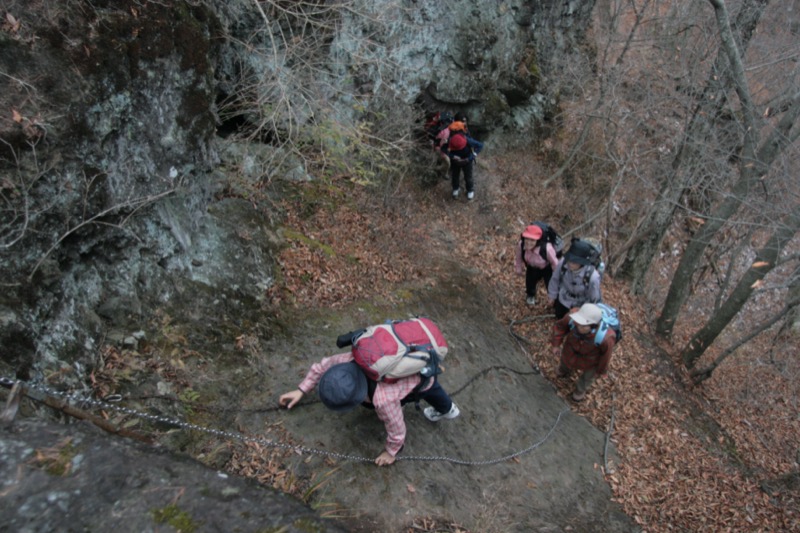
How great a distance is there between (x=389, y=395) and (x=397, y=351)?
47cm

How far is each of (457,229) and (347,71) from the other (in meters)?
4.62

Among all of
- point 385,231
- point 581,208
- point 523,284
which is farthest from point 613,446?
Answer: point 581,208

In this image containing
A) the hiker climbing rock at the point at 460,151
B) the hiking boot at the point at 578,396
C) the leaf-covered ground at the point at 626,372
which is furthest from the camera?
the hiker climbing rock at the point at 460,151

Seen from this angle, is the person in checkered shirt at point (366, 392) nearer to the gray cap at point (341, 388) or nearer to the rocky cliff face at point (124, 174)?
the gray cap at point (341, 388)

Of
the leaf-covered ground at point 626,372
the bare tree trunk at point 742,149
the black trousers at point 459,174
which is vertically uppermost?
the bare tree trunk at point 742,149

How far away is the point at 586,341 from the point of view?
666 centimetres

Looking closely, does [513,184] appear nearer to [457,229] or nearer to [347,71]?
[457,229]

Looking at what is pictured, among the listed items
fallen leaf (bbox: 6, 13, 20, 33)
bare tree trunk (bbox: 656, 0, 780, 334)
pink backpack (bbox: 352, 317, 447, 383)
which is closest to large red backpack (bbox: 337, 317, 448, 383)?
pink backpack (bbox: 352, 317, 447, 383)

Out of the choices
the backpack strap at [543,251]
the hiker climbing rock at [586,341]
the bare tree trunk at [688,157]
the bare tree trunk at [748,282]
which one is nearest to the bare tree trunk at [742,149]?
the bare tree trunk at [688,157]

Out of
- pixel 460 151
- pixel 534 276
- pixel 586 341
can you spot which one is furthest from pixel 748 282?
pixel 460 151

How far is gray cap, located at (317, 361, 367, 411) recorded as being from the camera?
3977 mm

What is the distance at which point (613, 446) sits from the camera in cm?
712

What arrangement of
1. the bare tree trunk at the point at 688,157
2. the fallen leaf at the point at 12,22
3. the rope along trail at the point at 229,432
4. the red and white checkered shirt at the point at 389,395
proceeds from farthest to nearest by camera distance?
the bare tree trunk at the point at 688,157 < the red and white checkered shirt at the point at 389,395 < the fallen leaf at the point at 12,22 < the rope along trail at the point at 229,432

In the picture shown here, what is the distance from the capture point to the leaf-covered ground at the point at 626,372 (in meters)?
6.76
